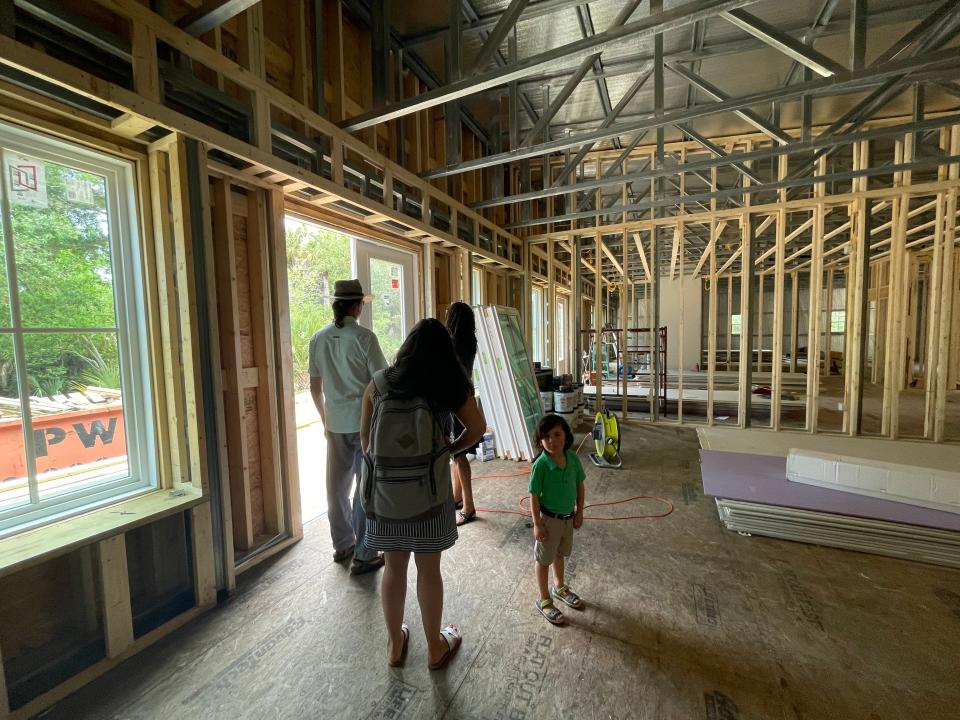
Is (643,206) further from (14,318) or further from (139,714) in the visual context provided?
(139,714)

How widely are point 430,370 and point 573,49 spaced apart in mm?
2177

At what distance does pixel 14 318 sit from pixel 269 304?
116 cm

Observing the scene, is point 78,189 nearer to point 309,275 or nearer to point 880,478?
point 880,478

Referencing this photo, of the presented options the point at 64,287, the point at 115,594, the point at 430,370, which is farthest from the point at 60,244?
the point at 430,370

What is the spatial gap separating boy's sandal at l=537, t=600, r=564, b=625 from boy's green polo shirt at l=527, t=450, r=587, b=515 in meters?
0.53

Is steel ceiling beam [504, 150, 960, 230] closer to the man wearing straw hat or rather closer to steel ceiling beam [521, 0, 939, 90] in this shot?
steel ceiling beam [521, 0, 939, 90]

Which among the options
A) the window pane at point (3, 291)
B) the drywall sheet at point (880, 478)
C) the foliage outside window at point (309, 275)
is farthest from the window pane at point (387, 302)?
the foliage outside window at point (309, 275)

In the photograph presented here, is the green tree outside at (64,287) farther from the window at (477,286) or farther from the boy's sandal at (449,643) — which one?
the window at (477,286)

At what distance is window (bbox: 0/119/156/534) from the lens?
1.72 metres

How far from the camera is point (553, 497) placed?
6.62 ft

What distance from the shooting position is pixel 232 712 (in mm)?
1598

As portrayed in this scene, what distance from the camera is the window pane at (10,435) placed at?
1.69 m

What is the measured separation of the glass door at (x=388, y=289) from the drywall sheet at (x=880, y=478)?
3973 mm

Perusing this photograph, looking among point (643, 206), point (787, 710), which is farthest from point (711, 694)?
point (643, 206)
